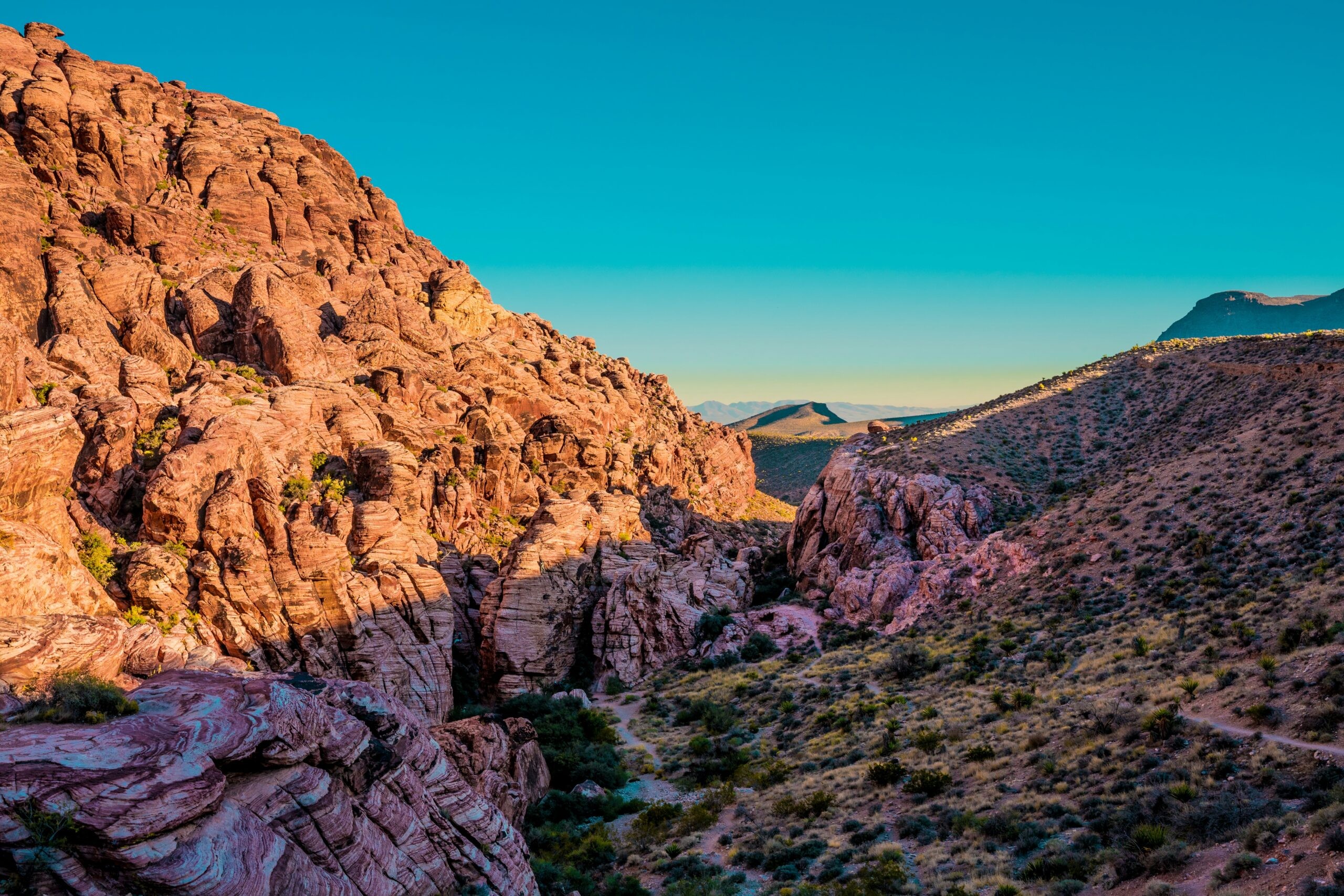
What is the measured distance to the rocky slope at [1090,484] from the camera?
40.5 meters

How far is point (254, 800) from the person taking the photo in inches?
530

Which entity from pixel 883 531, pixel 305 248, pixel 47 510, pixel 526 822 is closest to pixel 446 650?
pixel 526 822

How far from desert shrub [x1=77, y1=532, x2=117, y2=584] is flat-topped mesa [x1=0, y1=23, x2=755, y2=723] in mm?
229

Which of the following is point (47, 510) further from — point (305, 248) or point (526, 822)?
point (305, 248)

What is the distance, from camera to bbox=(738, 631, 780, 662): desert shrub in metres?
49.4

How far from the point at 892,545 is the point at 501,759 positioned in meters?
38.0

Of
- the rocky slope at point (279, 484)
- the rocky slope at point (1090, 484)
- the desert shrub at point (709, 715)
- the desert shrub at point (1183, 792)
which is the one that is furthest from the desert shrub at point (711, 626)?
the desert shrub at point (1183, 792)

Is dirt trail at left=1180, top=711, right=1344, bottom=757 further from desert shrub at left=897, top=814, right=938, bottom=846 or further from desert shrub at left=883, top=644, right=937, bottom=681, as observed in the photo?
desert shrub at left=883, top=644, right=937, bottom=681

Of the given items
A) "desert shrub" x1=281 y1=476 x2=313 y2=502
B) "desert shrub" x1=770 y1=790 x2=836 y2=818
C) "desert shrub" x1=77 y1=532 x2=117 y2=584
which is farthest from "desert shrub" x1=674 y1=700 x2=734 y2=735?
"desert shrub" x1=77 y1=532 x2=117 y2=584

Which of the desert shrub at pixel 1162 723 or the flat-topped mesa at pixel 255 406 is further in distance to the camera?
the flat-topped mesa at pixel 255 406

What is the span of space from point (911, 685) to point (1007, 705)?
25.3 feet

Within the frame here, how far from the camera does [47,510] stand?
30531mm

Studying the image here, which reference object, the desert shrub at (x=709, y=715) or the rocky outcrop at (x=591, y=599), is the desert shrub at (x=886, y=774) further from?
the rocky outcrop at (x=591, y=599)

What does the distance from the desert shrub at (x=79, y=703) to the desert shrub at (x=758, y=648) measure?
40.5 metres
